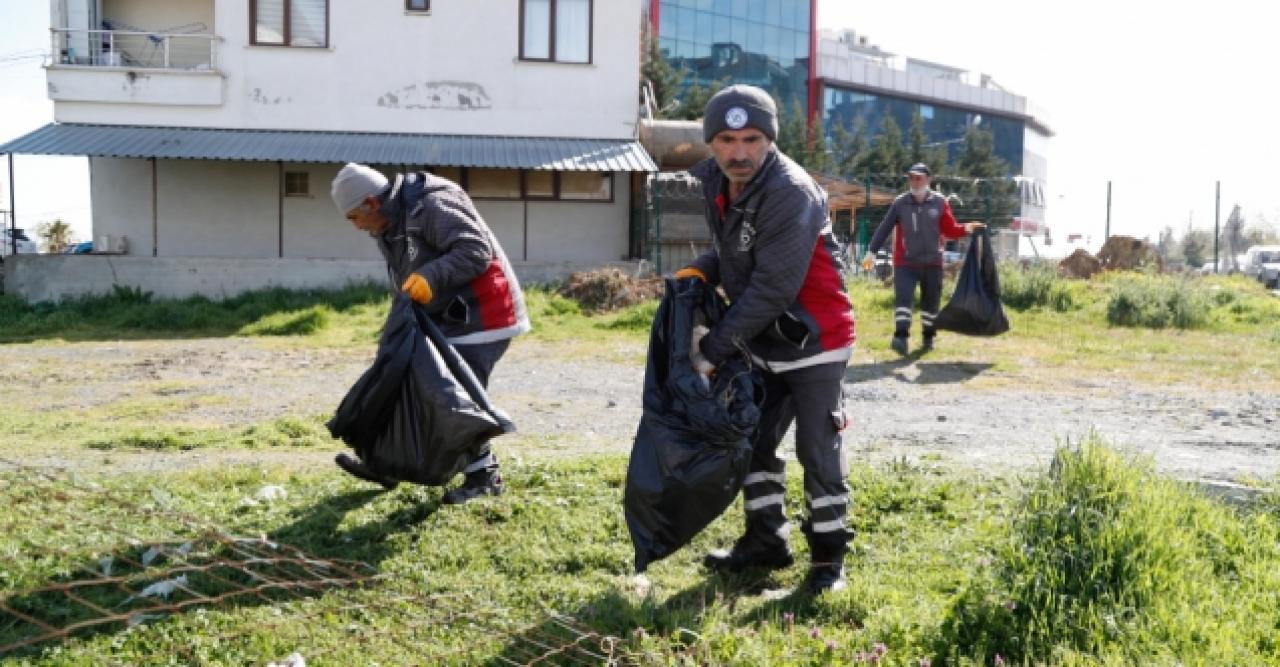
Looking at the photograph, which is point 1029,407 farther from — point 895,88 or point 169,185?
point 895,88

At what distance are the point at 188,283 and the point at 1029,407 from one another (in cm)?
1324

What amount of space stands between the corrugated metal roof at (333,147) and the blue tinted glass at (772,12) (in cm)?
4203

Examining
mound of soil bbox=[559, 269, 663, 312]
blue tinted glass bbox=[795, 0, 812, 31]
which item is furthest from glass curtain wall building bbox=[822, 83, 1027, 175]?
mound of soil bbox=[559, 269, 663, 312]

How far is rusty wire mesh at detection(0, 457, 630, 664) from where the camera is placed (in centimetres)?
317

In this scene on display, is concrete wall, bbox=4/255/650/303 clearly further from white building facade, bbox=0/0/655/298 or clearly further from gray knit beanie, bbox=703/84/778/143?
gray knit beanie, bbox=703/84/778/143

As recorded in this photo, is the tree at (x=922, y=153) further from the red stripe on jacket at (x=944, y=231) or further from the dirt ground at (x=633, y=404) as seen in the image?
the dirt ground at (x=633, y=404)

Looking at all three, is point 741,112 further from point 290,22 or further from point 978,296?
point 290,22

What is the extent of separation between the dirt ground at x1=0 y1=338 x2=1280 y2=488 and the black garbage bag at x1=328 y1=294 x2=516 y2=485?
149 cm

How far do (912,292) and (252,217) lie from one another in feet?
42.9

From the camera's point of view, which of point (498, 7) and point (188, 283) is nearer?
point (188, 283)

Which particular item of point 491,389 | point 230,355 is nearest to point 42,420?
point 491,389

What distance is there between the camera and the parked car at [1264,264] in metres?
30.8

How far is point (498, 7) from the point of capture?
59.5 ft

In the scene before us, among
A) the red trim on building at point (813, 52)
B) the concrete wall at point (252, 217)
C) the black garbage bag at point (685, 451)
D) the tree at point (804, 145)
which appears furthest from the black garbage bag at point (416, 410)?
the red trim on building at point (813, 52)
